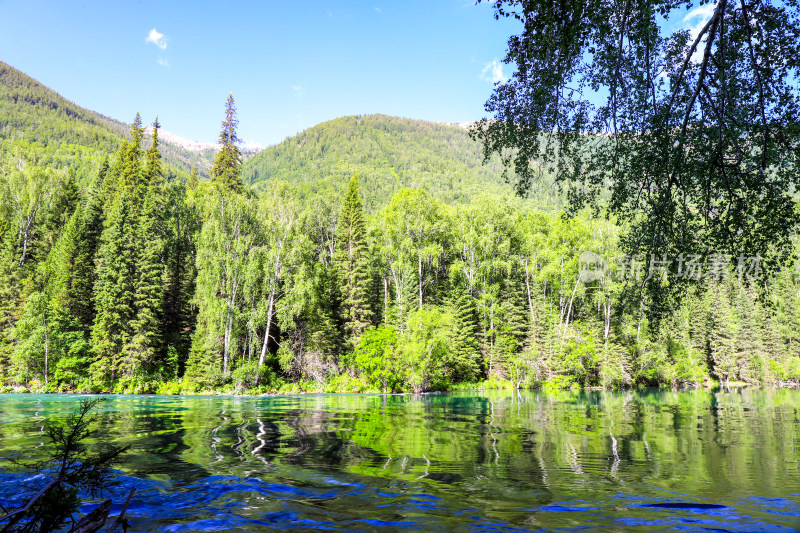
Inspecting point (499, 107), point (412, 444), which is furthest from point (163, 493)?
point (499, 107)

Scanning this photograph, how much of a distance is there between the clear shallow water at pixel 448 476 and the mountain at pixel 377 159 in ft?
225

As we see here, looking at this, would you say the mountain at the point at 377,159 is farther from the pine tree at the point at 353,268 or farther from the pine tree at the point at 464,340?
the pine tree at the point at 464,340

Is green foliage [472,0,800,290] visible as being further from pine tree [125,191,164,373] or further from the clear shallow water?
pine tree [125,191,164,373]

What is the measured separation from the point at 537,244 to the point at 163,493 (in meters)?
38.5

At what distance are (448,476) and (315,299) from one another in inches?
1073

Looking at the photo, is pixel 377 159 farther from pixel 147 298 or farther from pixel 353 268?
pixel 147 298

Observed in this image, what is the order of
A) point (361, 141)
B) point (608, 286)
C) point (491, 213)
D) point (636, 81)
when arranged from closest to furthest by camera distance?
point (636, 81) → point (608, 286) → point (491, 213) → point (361, 141)

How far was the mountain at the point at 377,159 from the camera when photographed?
9949 centimetres

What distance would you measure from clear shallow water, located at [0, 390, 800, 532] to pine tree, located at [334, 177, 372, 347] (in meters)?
25.8

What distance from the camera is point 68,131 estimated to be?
4857 inches

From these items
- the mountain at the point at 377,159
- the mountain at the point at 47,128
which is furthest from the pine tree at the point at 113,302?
the mountain at the point at 377,159

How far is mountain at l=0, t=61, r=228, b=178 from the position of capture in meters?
84.4

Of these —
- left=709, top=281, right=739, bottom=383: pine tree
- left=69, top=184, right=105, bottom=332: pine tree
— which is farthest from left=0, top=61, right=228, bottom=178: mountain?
left=709, top=281, right=739, bottom=383: pine tree

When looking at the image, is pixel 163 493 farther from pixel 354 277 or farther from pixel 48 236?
pixel 48 236
